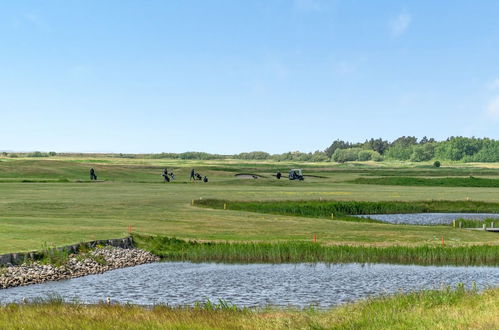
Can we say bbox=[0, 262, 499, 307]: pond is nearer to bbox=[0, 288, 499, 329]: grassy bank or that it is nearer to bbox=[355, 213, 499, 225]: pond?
bbox=[0, 288, 499, 329]: grassy bank

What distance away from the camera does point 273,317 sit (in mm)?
23188

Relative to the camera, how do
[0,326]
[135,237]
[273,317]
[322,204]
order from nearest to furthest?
1. [0,326]
2. [273,317]
3. [135,237]
4. [322,204]

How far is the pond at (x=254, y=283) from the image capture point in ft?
100

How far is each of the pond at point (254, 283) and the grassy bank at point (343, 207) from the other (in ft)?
91.4

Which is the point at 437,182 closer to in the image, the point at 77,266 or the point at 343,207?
the point at 343,207

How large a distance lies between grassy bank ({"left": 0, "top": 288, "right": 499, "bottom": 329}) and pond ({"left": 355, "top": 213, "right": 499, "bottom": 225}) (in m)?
43.2

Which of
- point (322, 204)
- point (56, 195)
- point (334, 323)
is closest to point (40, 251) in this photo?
point (334, 323)

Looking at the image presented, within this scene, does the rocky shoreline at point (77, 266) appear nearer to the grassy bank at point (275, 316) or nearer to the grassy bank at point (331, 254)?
the grassy bank at point (331, 254)

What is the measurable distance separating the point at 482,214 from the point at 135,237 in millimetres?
46311

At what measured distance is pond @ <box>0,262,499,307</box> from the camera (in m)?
30.5

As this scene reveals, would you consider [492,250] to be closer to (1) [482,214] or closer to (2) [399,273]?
(2) [399,273]

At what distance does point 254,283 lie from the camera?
3453 centimetres

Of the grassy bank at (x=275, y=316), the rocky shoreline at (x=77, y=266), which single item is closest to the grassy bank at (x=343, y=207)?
the rocky shoreline at (x=77, y=266)

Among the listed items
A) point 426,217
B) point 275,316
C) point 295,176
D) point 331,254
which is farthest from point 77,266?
point 295,176
